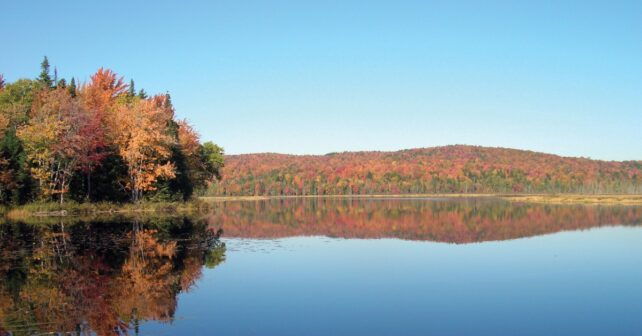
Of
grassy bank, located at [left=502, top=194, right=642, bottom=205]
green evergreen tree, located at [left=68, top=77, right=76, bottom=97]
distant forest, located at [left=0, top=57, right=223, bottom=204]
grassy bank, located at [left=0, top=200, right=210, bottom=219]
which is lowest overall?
grassy bank, located at [left=502, top=194, right=642, bottom=205]

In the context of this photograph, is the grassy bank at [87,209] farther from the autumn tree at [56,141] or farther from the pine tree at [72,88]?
the pine tree at [72,88]

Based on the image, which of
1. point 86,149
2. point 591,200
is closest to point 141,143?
point 86,149

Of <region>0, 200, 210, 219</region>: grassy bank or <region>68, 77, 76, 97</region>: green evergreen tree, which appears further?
<region>68, 77, 76, 97</region>: green evergreen tree

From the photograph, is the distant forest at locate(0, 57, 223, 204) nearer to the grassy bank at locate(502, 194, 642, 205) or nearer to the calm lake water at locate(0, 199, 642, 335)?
the calm lake water at locate(0, 199, 642, 335)

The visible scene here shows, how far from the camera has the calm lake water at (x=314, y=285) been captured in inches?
486

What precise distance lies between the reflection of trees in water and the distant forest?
15.9m

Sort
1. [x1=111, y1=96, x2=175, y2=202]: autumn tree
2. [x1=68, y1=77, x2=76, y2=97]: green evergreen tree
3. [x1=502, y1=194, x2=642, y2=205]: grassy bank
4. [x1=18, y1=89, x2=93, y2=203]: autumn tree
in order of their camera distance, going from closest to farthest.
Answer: [x1=18, y1=89, x2=93, y2=203]: autumn tree, [x1=111, y1=96, x2=175, y2=202]: autumn tree, [x1=68, y1=77, x2=76, y2=97]: green evergreen tree, [x1=502, y1=194, x2=642, y2=205]: grassy bank

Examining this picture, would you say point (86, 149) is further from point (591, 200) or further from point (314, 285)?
point (591, 200)

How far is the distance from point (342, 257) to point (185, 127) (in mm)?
53561

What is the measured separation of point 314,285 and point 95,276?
745 cm

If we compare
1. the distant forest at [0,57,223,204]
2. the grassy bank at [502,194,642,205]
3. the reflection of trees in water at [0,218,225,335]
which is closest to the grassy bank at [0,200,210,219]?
the distant forest at [0,57,223,204]

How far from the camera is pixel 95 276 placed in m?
17.7

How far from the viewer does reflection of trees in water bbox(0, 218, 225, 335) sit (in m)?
12.3

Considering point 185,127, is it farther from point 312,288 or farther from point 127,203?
point 312,288
